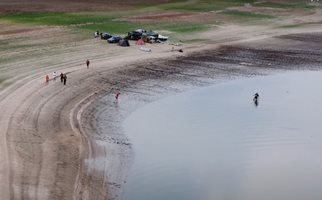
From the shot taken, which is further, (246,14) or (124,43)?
(246,14)

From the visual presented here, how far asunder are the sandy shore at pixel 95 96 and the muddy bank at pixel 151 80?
7cm

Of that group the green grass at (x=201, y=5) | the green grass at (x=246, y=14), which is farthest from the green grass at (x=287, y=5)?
the green grass at (x=246, y=14)

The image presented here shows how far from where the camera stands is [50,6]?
104 metres

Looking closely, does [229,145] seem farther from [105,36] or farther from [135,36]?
[135,36]

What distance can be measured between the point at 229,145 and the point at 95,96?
1398cm

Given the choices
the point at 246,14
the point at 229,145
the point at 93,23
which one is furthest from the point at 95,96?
the point at 246,14

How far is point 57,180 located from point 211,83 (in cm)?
2863

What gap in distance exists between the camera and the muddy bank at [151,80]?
35.3 meters

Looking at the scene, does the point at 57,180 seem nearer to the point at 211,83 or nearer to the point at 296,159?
the point at 296,159

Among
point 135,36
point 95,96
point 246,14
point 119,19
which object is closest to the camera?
point 95,96

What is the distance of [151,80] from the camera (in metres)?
57.9

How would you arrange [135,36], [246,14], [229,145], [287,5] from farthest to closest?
[287,5] → [246,14] → [135,36] → [229,145]

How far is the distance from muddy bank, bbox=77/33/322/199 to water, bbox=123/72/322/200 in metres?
1.03

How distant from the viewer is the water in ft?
108
